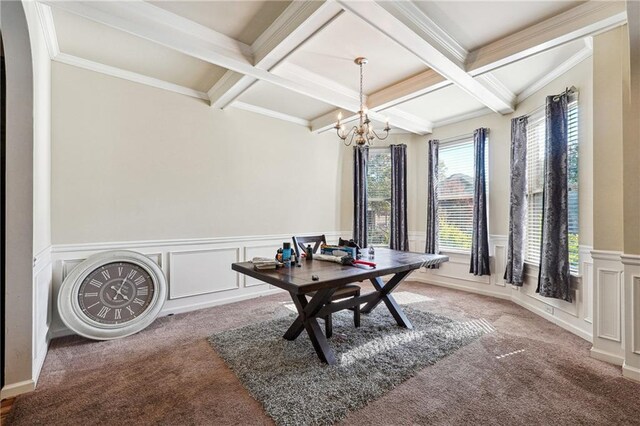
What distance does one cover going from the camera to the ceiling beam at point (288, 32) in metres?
2.11

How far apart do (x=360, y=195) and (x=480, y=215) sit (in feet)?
6.23

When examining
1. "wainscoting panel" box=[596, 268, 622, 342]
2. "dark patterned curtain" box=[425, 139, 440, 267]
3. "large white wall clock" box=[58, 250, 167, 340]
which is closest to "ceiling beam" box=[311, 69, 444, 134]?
"dark patterned curtain" box=[425, 139, 440, 267]

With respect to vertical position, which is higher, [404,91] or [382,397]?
[404,91]

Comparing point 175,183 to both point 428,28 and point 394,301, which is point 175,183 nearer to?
point 394,301

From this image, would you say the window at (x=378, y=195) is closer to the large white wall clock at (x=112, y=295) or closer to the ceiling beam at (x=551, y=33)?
the ceiling beam at (x=551, y=33)

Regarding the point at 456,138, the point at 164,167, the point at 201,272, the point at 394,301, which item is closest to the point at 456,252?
the point at 456,138

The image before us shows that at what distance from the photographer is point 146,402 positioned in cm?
186

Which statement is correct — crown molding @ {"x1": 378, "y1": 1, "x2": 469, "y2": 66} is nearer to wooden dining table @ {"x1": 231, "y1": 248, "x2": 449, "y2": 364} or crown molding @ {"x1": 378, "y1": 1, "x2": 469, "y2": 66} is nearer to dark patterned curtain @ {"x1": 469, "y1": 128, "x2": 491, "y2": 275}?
dark patterned curtain @ {"x1": 469, "y1": 128, "x2": 491, "y2": 275}

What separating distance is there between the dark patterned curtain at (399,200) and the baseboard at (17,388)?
4.57 meters

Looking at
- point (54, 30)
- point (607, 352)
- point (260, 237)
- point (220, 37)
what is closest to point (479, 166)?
point (607, 352)

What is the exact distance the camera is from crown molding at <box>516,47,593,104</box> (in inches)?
112

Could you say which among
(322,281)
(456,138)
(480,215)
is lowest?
(322,281)

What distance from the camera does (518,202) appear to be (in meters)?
3.73

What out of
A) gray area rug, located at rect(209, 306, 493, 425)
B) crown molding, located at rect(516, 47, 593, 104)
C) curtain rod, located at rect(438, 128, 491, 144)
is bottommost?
gray area rug, located at rect(209, 306, 493, 425)
